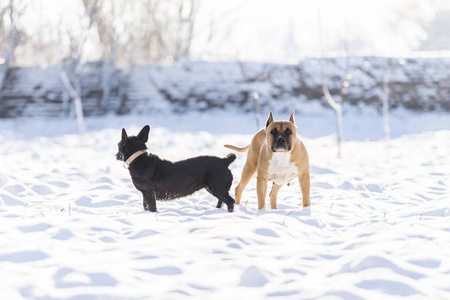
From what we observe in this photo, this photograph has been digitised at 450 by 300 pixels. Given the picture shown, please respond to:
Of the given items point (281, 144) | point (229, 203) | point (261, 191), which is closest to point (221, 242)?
point (229, 203)

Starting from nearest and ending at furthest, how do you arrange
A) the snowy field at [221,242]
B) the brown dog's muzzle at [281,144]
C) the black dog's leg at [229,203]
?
the snowy field at [221,242] < the brown dog's muzzle at [281,144] < the black dog's leg at [229,203]

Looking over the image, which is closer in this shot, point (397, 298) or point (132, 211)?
point (397, 298)

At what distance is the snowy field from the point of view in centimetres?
272

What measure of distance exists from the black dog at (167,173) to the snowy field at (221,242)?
0.25 m

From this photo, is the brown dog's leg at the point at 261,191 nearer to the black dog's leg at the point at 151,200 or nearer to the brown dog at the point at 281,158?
the brown dog at the point at 281,158

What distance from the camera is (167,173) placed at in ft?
15.9

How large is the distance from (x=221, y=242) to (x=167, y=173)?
1.55 metres

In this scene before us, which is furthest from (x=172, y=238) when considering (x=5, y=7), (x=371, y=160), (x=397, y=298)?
(x=5, y=7)

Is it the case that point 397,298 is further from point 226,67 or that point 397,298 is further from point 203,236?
point 226,67

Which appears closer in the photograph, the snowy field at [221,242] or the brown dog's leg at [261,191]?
the snowy field at [221,242]

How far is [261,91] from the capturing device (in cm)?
1852

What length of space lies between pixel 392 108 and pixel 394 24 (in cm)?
3288

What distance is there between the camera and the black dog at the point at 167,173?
4742mm

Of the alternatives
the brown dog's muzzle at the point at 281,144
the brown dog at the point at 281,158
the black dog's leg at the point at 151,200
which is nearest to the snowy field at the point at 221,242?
the black dog's leg at the point at 151,200
